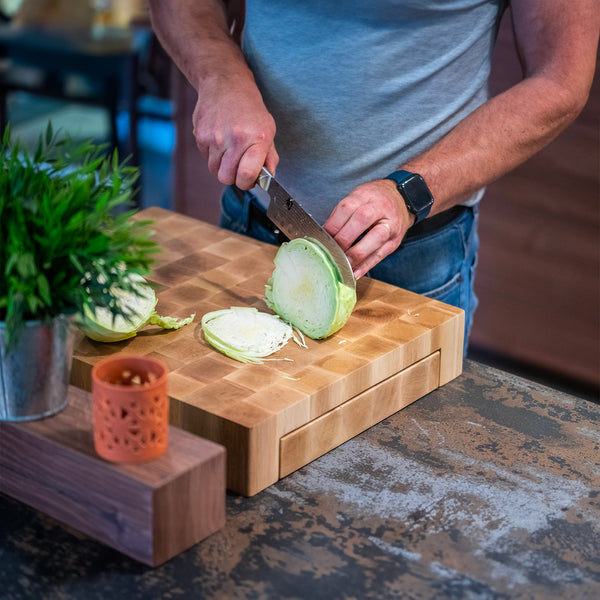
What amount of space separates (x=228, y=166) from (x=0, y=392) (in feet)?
2.12

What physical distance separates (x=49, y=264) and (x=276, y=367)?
16.6 inches

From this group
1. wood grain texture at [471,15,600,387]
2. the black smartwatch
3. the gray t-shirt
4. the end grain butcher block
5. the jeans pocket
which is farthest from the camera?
wood grain texture at [471,15,600,387]

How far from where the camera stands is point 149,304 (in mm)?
1353

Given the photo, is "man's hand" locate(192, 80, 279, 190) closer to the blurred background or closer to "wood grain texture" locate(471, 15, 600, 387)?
the blurred background

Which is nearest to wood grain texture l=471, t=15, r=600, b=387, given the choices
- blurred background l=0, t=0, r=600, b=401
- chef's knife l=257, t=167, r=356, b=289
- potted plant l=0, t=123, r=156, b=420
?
blurred background l=0, t=0, r=600, b=401

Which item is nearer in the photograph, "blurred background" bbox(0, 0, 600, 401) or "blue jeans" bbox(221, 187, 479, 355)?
"blue jeans" bbox(221, 187, 479, 355)

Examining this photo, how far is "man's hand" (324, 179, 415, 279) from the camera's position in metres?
1.44

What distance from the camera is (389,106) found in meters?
1.73

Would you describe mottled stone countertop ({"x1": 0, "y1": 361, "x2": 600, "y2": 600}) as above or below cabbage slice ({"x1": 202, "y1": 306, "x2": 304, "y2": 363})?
below

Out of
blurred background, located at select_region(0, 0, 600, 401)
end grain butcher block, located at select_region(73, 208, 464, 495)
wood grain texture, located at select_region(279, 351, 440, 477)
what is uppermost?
end grain butcher block, located at select_region(73, 208, 464, 495)

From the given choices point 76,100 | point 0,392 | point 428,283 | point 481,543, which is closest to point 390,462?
point 481,543

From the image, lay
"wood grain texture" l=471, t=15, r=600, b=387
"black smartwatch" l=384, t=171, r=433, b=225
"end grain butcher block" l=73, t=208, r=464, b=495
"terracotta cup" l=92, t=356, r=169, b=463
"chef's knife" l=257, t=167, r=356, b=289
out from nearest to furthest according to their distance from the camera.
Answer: "terracotta cup" l=92, t=356, r=169, b=463, "end grain butcher block" l=73, t=208, r=464, b=495, "chef's knife" l=257, t=167, r=356, b=289, "black smartwatch" l=384, t=171, r=433, b=225, "wood grain texture" l=471, t=15, r=600, b=387

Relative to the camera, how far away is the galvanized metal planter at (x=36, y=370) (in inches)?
40.0

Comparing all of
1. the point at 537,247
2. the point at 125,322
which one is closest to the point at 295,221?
the point at 125,322
